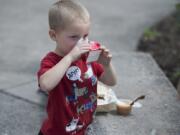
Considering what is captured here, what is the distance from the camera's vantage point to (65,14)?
287cm

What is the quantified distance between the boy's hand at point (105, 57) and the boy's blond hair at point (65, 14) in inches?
10.5

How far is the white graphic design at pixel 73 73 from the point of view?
2959mm

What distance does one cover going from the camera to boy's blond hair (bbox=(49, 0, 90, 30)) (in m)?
2.86

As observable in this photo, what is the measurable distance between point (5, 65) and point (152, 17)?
2.88 meters

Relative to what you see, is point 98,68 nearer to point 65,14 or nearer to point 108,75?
point 108,75

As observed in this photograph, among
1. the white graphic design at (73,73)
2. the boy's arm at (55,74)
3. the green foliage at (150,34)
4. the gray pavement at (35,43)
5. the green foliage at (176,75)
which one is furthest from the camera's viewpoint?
the green foliage at (150,34)

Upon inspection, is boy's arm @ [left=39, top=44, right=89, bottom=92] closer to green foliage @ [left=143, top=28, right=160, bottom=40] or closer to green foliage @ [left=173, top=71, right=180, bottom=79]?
green foliage @ [left=173, top=71, right=180, bottom=79]

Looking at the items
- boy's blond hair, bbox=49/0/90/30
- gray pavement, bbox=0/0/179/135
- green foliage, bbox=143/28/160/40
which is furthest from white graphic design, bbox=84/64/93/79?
green foliage, bbox=143/28/160/40

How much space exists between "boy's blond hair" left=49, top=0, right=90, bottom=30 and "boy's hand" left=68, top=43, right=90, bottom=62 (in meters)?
0.14

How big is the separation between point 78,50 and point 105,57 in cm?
29

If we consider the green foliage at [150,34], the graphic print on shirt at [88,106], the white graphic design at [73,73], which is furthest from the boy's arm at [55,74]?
the green foliage at [150,34]

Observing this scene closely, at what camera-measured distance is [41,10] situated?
7.48m

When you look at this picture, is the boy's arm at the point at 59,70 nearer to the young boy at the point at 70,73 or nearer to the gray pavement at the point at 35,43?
the young boy at the point at 70,73

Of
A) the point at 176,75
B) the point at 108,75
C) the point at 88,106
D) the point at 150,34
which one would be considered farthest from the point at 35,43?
the point at 88,106
